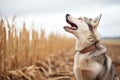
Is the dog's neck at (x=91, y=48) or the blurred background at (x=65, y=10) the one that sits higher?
the blurred background at (x=65, y=10)

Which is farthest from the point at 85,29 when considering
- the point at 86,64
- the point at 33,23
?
the point at 33,23

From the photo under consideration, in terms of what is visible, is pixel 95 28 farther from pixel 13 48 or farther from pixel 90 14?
pixel 13 48

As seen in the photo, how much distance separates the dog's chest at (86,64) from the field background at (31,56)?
369mm

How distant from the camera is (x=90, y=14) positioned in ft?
11.0

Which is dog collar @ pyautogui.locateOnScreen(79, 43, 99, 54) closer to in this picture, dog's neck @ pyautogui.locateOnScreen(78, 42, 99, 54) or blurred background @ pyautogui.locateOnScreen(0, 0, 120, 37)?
dog's neck @ pyautogui.locateOnScreen(78, 42, 99, 54)

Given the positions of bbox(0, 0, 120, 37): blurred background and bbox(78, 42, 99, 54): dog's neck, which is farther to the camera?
bbox(0, 0, 120, 37): blurred background

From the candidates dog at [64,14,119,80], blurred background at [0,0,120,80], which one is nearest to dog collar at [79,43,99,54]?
dog at [64,14,119,80]

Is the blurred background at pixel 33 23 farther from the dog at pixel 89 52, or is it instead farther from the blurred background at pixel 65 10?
the dog at pixel 89 52

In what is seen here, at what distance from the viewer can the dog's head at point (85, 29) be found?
293 cm

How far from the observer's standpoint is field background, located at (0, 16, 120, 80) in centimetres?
324

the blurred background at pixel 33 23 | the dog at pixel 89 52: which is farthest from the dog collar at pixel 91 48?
the blurred background at pixel 33 23

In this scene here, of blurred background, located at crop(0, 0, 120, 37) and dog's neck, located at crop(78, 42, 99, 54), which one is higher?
blurred background, located at crop(0, 0, 120, 37)

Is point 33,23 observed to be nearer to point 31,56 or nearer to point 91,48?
point 31,56

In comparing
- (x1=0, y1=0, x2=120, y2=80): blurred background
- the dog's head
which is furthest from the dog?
(x1=0, y1=0, x2=120, y2=80): blurred background
